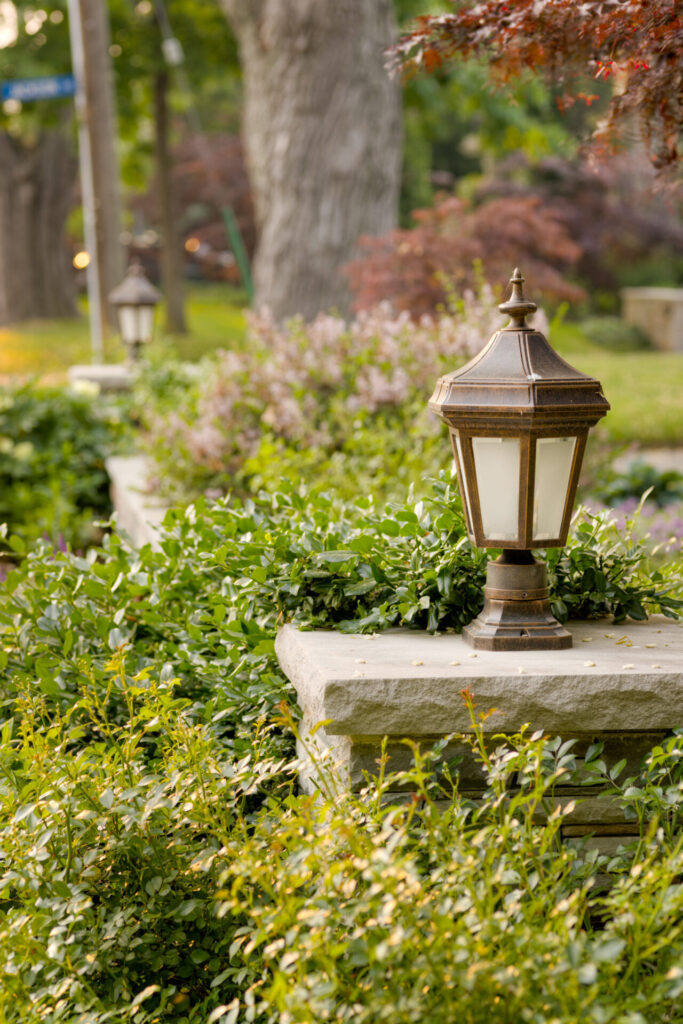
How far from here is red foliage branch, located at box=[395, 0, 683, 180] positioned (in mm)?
2674

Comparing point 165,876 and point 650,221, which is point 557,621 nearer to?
point 165,876

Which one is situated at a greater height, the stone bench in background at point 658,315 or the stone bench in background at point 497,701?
the stone bench in background at point 497,701

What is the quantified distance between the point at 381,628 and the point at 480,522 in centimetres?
42

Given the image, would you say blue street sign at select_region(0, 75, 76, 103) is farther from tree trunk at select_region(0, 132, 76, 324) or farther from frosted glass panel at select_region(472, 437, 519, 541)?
tree trunk at select_region(0, 132, 76, 324)

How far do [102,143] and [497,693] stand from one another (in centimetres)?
1050

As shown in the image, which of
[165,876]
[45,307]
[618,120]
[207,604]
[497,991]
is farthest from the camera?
[45,307]

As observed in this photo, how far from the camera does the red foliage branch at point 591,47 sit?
2.67 m

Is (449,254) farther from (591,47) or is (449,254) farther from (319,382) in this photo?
(591,47)

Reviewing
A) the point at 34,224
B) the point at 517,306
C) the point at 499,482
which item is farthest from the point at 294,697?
the point at 34,224

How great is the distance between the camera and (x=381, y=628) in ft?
8.95

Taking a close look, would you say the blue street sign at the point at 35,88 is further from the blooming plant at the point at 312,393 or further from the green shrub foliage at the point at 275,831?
the green shrub foliage at the point at 275,831

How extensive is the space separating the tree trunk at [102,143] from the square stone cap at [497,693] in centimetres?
999

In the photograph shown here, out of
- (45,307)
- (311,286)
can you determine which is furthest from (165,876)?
(45,307)

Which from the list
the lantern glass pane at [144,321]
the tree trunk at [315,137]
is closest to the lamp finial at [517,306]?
the lantern glass pane at [144,321]
